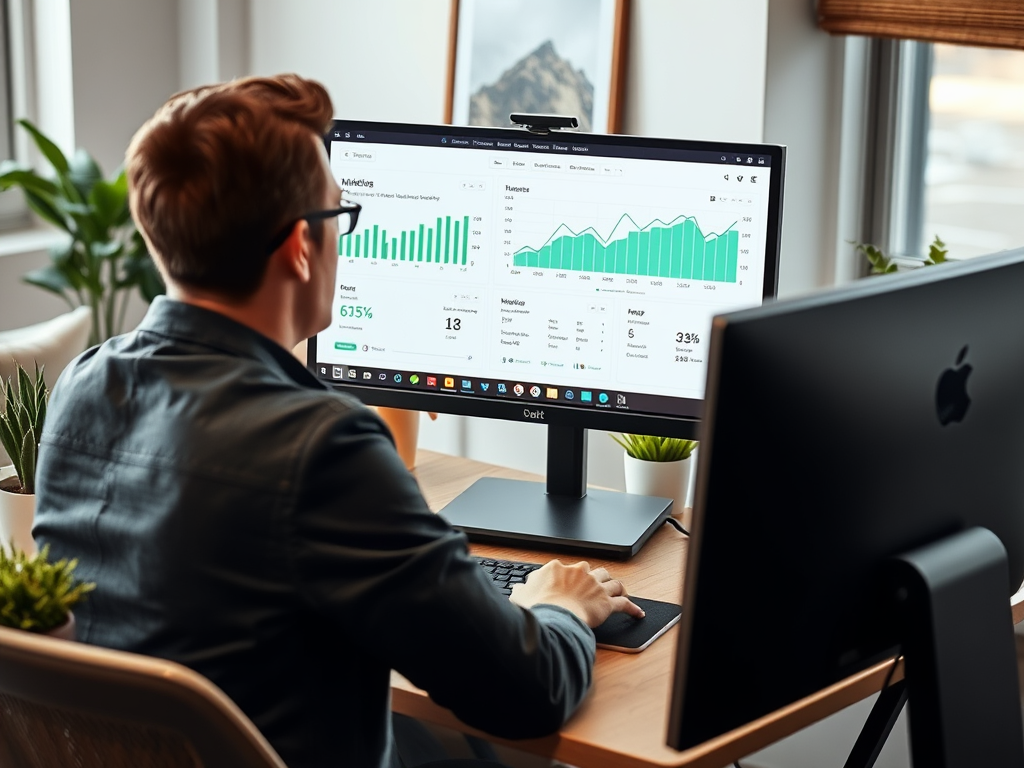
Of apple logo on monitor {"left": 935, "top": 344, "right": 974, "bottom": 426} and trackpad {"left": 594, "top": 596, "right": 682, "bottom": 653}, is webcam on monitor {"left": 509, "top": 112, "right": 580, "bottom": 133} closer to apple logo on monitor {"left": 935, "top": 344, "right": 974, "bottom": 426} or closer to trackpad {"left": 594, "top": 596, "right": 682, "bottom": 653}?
trackpad {"left": 594, "top": 596, "right": 682, "bottom": 653}

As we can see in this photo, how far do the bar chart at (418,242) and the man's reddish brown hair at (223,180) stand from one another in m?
0.51

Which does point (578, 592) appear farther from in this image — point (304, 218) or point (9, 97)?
point (9, 97)

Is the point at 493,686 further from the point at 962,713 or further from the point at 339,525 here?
the point at 962,713

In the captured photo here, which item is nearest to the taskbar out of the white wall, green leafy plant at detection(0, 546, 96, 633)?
green leafy plant at detection(0, 546, 96, 633)

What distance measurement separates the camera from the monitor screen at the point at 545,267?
1.61m

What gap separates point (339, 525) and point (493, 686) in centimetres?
20

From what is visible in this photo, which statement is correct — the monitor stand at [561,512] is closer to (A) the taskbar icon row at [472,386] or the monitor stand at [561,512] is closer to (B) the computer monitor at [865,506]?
(A) the taskbar icon row at [472,386]

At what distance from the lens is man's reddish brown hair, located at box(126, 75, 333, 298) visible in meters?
1.15

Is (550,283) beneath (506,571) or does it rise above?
above

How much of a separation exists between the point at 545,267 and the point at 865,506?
0.77 m

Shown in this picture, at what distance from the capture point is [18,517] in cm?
162

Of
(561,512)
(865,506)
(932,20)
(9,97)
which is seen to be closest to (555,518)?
(561,512)

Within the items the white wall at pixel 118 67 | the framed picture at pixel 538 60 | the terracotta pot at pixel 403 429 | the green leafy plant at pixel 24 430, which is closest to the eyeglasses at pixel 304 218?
the green leafy plant at pixel 24 430

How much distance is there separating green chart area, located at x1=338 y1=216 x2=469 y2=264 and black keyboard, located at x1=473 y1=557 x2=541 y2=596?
1.32 feet
